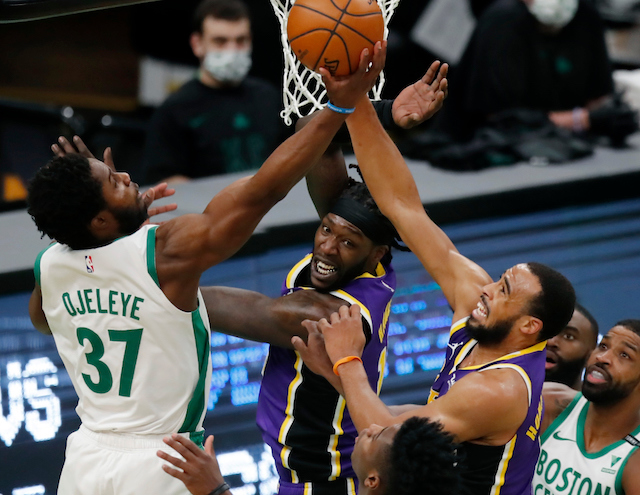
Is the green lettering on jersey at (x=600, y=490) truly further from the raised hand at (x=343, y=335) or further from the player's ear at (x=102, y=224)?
the player's ear at (x=102, y=224)

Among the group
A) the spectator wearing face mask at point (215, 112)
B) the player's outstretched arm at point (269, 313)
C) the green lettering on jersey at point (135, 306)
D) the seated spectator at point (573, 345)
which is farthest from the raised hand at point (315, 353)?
the spectator wearing face mask at point (215, 112)

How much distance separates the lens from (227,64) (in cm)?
689

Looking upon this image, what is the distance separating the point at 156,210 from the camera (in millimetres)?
3500

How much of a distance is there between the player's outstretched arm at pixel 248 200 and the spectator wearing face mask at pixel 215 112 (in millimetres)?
4147

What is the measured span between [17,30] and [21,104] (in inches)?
40.0

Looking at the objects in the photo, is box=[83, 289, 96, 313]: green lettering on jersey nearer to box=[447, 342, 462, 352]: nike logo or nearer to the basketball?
the basketball

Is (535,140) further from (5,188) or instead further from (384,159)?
(5,188)

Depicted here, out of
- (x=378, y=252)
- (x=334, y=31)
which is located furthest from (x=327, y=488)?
(x=334, y=31)

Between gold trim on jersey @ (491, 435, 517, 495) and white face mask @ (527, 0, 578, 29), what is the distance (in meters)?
5.76

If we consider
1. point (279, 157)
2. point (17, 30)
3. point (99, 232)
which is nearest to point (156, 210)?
point (99, 232)

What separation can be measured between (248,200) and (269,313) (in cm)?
66

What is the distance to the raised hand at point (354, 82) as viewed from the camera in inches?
110

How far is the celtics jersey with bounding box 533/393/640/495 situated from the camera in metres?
3.38

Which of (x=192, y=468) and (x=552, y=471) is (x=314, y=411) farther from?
(x=552, y=471)
